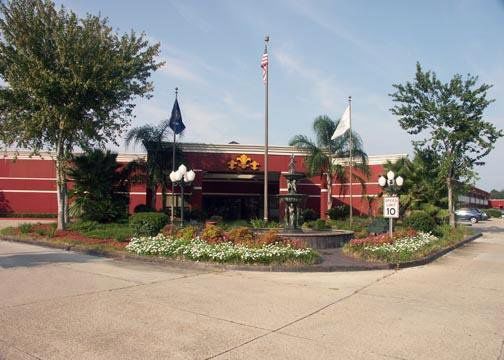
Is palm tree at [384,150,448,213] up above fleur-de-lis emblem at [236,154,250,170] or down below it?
below

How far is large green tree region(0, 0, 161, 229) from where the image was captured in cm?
2044

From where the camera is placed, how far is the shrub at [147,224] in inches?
715

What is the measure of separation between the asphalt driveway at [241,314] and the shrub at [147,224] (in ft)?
17.5

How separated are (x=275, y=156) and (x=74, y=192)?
15.3 meters

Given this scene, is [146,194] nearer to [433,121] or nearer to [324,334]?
[433,121]

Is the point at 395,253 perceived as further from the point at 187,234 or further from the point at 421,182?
the point at 421,182

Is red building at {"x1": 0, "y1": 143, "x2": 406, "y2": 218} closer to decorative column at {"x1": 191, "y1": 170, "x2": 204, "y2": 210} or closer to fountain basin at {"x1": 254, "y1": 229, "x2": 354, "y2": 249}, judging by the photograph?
decorative column at {"x1": 191, "y1": 170, "x2": 204, "y2": 210}

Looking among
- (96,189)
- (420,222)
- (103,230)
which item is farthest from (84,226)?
(420,222)

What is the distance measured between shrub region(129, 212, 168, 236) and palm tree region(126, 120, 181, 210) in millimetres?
12938

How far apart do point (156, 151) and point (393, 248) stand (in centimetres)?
2001

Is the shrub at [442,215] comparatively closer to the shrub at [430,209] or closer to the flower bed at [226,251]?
the shrub at [430,209]

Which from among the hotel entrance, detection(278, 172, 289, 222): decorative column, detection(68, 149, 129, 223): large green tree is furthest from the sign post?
the hotel entrance

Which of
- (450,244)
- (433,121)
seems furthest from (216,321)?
(433,121)

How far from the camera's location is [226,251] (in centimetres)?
1351
